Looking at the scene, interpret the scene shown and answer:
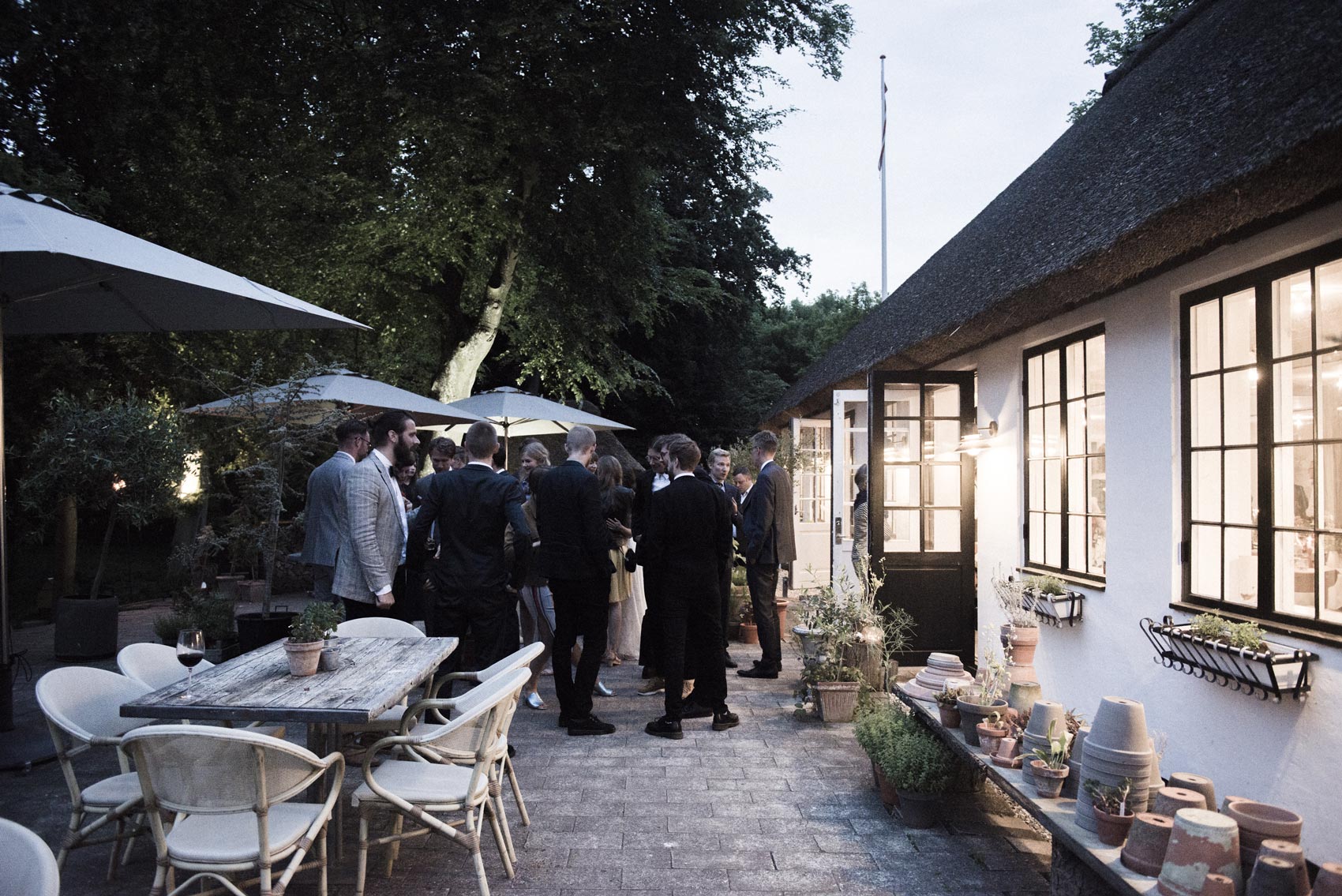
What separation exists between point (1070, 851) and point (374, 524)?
3832 millimetres

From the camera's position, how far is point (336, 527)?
5.44 metres

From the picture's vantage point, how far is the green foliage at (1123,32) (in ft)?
52.6

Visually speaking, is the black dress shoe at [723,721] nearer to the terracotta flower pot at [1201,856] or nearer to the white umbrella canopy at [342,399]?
the white umbrella canopy at [342,399]

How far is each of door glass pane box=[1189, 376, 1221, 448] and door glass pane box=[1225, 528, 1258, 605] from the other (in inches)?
18.1

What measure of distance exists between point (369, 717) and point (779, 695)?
4422mm

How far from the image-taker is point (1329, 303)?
3.45m

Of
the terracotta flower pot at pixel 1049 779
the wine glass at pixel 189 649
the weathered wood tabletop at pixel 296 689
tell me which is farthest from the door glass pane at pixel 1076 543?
the wine glass at pixel 189 649

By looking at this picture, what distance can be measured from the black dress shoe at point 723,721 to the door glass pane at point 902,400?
10.3 ft

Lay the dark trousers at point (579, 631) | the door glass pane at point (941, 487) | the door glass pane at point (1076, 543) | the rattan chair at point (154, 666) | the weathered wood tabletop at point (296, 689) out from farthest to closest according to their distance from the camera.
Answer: the door glass pane at point (941, 487) → the dark trousers at point (579, 631) → the door glass pane at point (1076, 543) → the rattan chair at point (154, 666) → the weathered wood tabletop at point (296, 689)

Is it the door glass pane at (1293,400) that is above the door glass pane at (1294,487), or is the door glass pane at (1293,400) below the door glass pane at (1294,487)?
above

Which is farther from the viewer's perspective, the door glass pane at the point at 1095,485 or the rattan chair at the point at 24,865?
the door glass pane at the point at 1095,485

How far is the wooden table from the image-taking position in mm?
2691

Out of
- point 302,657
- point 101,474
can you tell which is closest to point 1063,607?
point 302,657

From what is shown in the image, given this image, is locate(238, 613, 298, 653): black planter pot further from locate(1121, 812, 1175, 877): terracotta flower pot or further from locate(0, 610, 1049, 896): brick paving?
locate(1121, 812, 1175, 877): terracotta flower pot
